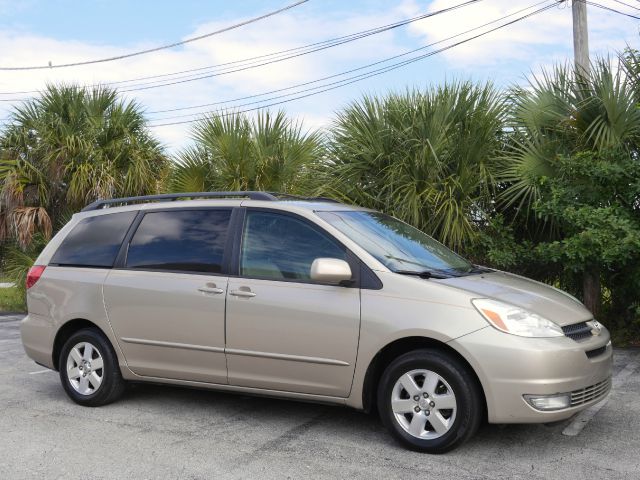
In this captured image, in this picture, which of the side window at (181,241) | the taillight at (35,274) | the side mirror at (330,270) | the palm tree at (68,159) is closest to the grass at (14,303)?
the palm tree at (68,159)

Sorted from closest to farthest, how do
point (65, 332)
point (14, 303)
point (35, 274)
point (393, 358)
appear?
point (393, 358), point (65, 332), point (35, 274), point (14, 303)

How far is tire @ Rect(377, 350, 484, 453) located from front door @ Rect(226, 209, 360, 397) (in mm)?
333

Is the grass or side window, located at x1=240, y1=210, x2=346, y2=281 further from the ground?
side window, located at x1=240, y1=210, x2=346, y2=281

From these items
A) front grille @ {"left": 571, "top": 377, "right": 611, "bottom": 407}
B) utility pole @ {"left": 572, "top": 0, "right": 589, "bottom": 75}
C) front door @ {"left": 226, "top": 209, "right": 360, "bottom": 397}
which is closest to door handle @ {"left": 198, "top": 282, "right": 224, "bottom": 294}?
front door @ {"left": 226, "top": 209, "right": 360, "bottom": 397}

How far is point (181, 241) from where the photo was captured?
19.6 ft

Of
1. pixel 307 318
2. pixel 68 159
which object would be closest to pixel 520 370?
pixel 307 318

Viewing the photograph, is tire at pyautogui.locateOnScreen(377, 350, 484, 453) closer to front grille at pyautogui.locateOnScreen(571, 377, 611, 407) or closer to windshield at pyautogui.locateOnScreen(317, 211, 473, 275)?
front grille at pyautogui.locateOnScreen(571, 377, 611, 407)

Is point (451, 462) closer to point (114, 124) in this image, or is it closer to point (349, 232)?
point (349, 232)

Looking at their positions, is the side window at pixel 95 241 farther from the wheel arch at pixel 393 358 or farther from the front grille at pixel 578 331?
the front grille at pixel 578 331

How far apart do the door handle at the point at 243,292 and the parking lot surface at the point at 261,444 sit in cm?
97

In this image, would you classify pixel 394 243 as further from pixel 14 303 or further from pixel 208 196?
pixel 14 303

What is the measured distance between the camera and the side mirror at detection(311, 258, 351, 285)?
494cm

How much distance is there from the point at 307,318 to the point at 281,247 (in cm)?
65

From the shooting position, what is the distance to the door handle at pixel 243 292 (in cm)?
541
